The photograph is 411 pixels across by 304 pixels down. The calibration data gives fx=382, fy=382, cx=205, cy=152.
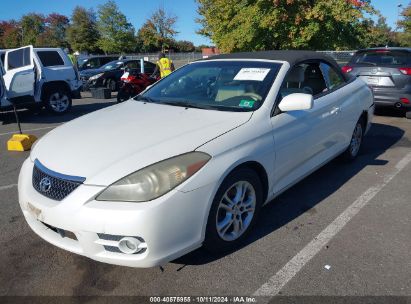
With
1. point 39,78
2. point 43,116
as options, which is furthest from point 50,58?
point 43,116

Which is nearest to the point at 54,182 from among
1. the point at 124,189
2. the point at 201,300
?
the point at 124,189

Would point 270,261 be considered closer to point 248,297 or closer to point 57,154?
point 248,297

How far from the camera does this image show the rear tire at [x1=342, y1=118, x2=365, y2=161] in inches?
202

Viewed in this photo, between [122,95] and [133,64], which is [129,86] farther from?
[133,64]

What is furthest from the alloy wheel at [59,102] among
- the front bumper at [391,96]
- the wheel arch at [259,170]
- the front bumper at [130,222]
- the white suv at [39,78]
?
the wheel arch at [259,170]

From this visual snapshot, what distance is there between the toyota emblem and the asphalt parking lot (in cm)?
67

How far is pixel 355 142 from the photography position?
5.27m

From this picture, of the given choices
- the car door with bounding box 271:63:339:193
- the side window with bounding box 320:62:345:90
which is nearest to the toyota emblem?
the car door with bounding box 271:63:339:193

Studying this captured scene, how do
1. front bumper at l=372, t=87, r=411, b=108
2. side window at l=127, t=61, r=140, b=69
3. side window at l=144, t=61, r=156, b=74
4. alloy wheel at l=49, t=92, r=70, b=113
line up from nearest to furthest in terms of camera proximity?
front bumper at l=372, t=87, r=411, b=108, alloy wheel at l=49, t=92, r=70, b=113, side window at l=127, t=61, r=140, b=69, side window at l=144, t=61, r=156, b=74

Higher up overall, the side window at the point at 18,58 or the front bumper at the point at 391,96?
the side window at the point at 18,58

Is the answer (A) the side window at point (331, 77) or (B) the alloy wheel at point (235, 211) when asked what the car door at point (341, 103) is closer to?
(A) the side window at point (331, 77)

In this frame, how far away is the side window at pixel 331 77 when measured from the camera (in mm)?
4523

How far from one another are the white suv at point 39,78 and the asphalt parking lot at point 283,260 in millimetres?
5488

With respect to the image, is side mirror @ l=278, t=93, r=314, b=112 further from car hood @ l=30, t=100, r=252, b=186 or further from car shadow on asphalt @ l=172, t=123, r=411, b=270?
car shadow on asphalt @ l=172, t=123, r=411, b=270
